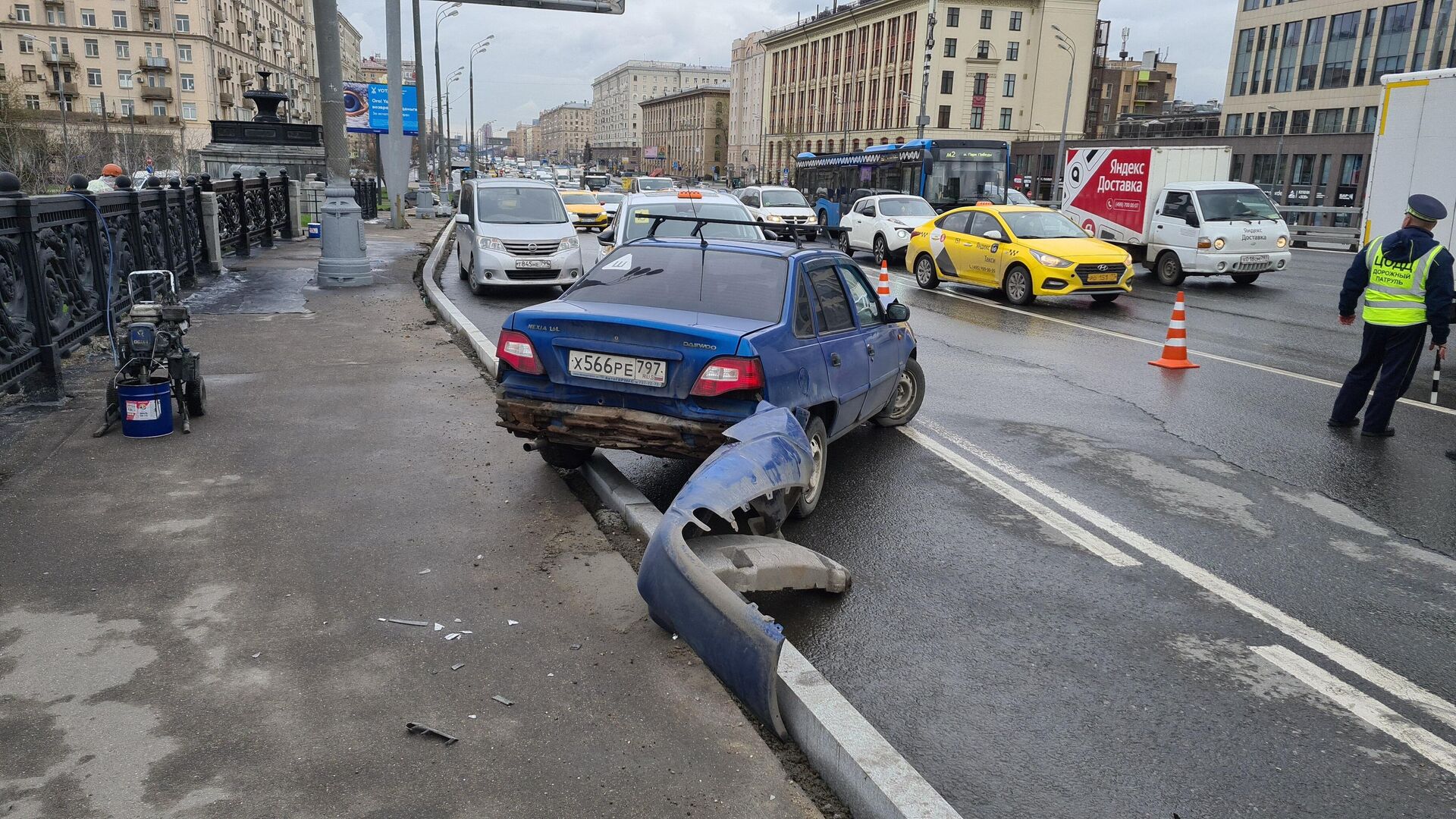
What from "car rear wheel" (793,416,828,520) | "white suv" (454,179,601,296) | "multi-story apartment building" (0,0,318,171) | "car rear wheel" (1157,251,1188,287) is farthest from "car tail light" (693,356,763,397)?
"multi-story apartment building" (0,0,318,171)

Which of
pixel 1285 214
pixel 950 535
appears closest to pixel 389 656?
pixel 950 535

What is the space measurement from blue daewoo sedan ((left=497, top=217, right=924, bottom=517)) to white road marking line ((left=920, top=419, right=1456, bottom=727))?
1497mm

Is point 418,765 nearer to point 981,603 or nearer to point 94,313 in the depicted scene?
point 981,603

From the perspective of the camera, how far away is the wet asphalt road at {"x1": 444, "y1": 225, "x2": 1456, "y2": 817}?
351cm

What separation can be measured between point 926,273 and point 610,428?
14245 mm

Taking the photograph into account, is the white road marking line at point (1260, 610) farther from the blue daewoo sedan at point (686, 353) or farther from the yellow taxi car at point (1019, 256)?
the yellow taxi car at point (1019, 256)

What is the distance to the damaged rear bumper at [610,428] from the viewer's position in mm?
5430

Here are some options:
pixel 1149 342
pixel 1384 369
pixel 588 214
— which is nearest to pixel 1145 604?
pixel 1384 369

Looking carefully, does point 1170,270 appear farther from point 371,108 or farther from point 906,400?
point 371,108

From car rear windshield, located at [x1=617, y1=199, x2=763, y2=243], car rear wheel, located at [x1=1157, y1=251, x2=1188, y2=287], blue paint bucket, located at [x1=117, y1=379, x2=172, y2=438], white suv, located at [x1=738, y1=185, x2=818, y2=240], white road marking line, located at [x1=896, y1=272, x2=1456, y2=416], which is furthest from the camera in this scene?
white suv, located at [x1=738, y1=185, x2=818, y2=240]

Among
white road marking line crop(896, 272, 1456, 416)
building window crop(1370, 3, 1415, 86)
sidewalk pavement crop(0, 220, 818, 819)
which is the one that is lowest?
white road marking line crop(896, 272, 1456, 416)

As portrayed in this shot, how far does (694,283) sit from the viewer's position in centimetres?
620

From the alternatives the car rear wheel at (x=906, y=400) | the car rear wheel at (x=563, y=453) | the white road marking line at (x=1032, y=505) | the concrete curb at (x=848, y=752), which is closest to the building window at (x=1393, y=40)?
the car rear wheel at (x=906, y=400)

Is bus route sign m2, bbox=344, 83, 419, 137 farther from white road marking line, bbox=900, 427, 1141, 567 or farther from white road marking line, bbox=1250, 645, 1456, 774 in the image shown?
Result: white road marking line, bbox=1250, 645, 1456, 774
